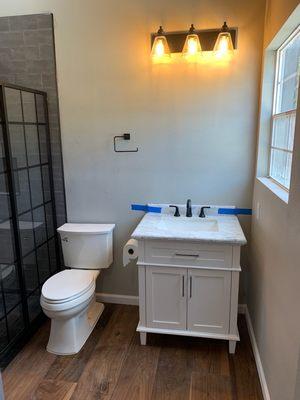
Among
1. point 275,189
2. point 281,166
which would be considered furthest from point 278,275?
point 281,166

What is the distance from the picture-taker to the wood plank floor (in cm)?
190

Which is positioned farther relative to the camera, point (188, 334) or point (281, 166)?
point (188, 334)

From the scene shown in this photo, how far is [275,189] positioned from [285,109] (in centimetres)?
54

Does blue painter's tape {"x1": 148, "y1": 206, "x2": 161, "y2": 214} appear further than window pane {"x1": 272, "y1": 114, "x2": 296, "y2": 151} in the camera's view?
Yes

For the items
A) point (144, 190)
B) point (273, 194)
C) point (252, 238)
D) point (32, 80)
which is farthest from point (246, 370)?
point (32, 80)

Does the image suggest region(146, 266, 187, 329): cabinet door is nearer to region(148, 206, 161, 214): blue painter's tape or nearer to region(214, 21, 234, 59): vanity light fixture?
region(148, 206, 161, 214): blue painter's tape

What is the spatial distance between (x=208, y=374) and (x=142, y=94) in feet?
6.93

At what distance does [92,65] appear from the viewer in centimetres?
250

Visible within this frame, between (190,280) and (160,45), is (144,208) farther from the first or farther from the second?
(160,45)

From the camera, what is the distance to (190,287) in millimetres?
2148

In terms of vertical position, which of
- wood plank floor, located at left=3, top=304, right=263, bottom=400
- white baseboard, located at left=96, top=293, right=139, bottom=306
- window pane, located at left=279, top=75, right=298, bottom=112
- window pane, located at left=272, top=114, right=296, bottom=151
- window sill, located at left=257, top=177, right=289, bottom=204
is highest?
window pane, located at left=279, top=75, right=298, bottom=112

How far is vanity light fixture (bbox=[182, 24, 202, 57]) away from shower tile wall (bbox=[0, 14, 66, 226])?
3.58 feet

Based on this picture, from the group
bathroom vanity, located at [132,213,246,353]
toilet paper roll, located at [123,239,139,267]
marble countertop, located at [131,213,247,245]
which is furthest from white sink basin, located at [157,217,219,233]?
toilet paper roll, located at [123,239,139,267]

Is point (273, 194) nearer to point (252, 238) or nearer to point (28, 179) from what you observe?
point (252, 238)
